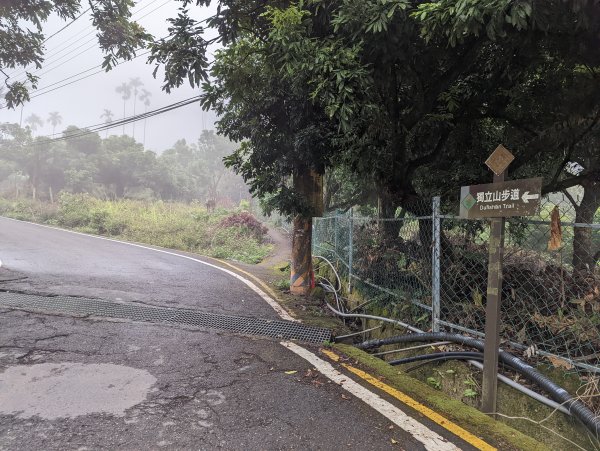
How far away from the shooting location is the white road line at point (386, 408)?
2.66 metres

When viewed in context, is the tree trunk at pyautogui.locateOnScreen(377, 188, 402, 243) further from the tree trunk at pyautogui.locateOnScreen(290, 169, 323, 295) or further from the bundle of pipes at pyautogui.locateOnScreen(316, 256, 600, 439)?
the bundle of pipes at pyautogui.locateOnScreen(316, 256, 600, 439)

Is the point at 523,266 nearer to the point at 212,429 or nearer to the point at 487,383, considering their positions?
the point at 487,383

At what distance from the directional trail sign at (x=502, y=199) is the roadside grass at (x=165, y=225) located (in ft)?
39.3

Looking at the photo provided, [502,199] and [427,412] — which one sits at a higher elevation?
[502,199]

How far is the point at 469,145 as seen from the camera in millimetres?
6516

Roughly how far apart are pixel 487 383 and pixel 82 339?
397 centimetres

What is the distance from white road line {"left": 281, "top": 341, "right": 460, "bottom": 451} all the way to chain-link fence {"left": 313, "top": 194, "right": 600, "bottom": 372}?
3.55 ft

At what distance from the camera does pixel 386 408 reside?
3.09 meters

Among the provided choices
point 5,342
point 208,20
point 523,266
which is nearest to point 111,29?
point 208,20

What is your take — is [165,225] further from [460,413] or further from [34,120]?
[34,120]

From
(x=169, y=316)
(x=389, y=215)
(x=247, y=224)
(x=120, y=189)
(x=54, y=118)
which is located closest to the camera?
(x=169, y=316)

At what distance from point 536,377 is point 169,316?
4.27m

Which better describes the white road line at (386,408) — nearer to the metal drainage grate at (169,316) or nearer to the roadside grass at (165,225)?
the metal drainage grate at (169,316)

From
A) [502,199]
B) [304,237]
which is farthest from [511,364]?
[304,237]
